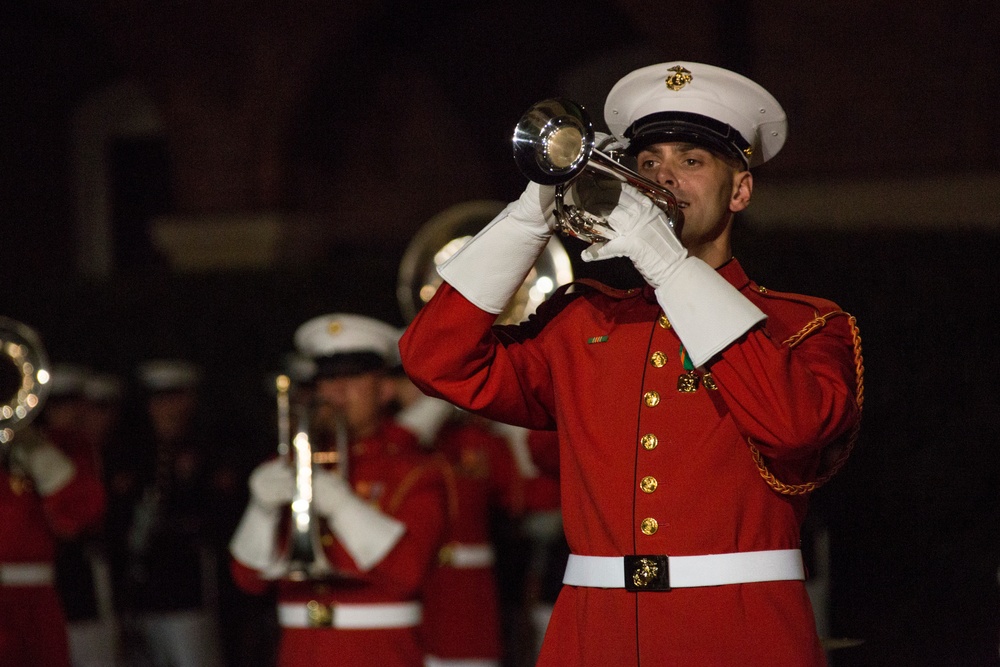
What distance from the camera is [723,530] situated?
2.81 m

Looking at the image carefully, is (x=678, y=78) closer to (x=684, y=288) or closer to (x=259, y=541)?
(x=684, y=288)

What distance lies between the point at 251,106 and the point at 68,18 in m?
2.83

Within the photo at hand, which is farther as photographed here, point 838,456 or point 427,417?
point 427,417

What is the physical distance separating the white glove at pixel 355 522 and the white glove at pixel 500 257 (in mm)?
1945

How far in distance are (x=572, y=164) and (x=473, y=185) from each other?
8934 millimetres

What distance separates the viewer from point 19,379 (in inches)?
260

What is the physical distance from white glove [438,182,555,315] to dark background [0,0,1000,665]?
2304 mm

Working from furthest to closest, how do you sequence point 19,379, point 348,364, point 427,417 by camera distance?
point 427,417, point 19,379, point 348,364

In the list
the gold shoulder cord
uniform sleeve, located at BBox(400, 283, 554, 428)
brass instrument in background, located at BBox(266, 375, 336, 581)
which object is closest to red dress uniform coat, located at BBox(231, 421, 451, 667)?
brass instrument in background, located at BBox(266, 375, 336, 581)

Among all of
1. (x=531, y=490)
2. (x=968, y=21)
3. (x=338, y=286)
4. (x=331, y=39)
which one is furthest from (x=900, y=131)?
(x=331, y=39)

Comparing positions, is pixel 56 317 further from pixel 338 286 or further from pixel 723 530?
pixel 723 530

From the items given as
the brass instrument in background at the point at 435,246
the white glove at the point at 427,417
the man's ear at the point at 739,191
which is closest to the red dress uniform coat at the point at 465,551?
the white glove at the point at 427,417

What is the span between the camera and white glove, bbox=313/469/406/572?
4691 millimetres

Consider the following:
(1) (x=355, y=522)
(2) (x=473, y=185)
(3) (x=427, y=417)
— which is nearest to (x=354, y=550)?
(1) (x=355, y=522)
